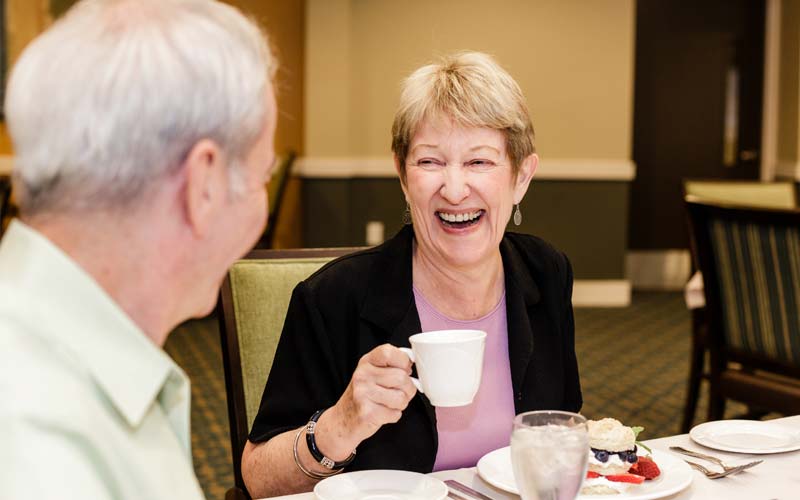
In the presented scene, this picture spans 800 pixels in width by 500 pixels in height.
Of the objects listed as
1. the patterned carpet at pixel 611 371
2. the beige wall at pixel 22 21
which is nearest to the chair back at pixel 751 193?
the patterned carpet at pixel 611 371

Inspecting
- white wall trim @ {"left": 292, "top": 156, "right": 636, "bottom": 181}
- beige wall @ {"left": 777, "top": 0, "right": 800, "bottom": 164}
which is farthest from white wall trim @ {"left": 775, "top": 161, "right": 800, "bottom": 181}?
white wall trim @ {"left": 292, "top": 156, "right": 636, "bottom": 181}

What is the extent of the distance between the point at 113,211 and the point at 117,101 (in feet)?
0.30

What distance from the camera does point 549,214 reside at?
24.6 ft

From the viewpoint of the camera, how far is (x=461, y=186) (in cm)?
181

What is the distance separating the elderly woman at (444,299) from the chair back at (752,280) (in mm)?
1426

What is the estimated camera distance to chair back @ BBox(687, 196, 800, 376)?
3123 millimetres

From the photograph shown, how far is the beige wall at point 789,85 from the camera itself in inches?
301

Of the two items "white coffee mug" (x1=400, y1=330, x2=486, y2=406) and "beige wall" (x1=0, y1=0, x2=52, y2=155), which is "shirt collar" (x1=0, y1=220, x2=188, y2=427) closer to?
"white coffee mug" (x1=400, y1=330, x2=486, y2=406)

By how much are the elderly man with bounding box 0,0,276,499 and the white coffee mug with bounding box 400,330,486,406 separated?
0.46m

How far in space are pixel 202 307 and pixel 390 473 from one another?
0.54 metres

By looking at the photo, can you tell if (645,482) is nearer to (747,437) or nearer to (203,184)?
(747,437)

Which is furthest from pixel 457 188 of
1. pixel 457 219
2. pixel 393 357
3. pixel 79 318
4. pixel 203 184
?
pixel 79 318

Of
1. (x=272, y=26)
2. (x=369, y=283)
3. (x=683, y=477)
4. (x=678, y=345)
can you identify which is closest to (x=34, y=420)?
(x=683, y=477)

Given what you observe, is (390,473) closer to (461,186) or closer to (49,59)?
(461,186)
